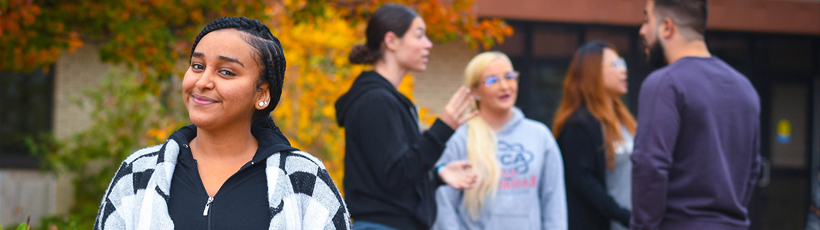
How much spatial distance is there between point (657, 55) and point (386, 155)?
1.35 m

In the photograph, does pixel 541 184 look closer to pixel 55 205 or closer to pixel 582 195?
pixel 582 195

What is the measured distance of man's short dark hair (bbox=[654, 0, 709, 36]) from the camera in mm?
2809

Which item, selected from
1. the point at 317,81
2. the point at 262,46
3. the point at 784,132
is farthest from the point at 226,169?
the point at 784,132

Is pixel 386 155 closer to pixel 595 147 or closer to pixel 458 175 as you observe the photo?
pixel 458 175

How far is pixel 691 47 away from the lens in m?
2.80

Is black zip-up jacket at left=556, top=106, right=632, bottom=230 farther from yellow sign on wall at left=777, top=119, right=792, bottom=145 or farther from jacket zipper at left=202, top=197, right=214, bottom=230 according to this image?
yellow sign on wall at left=777, top=119, right=792, bottom=145

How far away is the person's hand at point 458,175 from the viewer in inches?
105

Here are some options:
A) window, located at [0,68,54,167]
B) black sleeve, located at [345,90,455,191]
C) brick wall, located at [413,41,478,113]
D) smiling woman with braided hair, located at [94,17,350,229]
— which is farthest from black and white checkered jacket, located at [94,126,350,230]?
window, located at [0,68,54,167]

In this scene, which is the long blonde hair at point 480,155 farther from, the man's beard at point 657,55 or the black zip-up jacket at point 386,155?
the man's beard at point 657,55

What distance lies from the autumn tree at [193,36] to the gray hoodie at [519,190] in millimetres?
1658

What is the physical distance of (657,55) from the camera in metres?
2.89

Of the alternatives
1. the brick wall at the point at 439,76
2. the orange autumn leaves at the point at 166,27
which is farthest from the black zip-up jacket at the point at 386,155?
the brick wall at the point at 439,76

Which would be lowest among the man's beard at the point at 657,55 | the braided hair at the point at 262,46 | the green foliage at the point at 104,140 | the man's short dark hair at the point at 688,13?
the green foliage at the point at 104,140

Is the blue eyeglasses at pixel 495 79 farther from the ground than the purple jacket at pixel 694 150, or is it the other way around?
the blue eyeglasses at pixel 495 79
